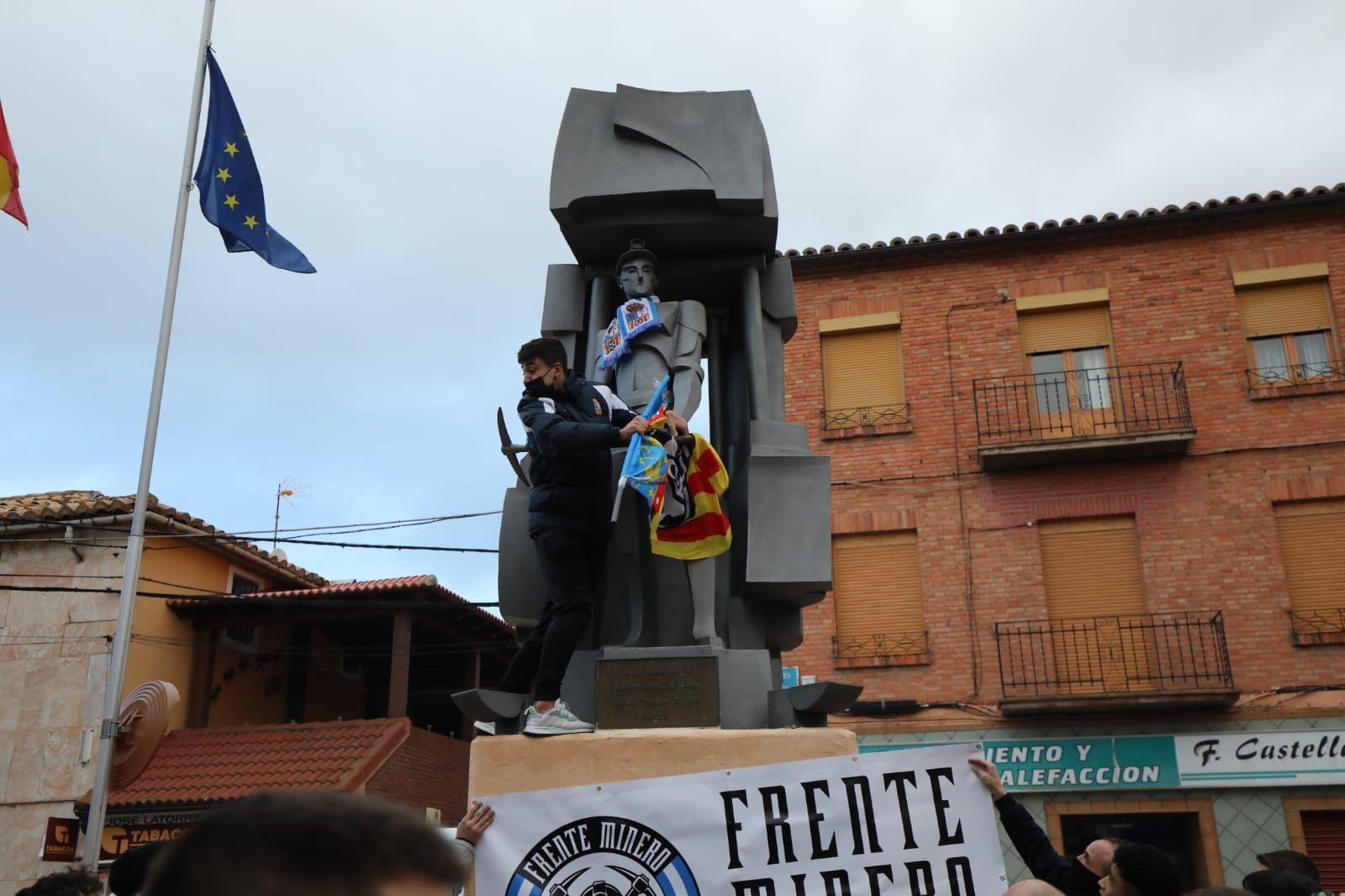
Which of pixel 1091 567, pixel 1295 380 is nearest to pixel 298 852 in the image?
pixel 1091 567

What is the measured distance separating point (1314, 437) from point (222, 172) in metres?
16.1

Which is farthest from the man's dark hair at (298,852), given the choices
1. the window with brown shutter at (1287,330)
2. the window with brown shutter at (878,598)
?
the window with brown shutter at (1287,330)

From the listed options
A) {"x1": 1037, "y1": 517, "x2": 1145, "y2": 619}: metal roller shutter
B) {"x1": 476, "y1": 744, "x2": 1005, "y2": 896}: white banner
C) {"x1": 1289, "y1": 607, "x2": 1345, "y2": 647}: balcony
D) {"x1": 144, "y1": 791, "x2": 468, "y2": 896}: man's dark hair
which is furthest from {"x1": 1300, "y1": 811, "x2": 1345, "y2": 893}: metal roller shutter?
{"x1": 144, "y1": 791, "x2": 468, "y2": 896}: man's dark hair

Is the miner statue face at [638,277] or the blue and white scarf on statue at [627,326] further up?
the miner statue face at [638,277]

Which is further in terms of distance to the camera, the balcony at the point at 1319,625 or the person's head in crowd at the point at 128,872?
the balcony at the point at 1319,625

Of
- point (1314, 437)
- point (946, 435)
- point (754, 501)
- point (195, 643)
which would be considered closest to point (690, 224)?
point (754, 501)

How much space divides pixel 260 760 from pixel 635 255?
49.4ft

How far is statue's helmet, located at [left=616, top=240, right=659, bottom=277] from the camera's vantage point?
565 cm

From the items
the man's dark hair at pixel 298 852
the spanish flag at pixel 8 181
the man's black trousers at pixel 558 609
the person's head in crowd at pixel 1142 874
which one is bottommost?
the person's head in crowd at pixel 1142 874

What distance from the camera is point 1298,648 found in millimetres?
17188

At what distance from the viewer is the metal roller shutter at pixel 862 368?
1997 centimetres

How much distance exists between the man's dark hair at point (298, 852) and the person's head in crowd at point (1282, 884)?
3.71 m

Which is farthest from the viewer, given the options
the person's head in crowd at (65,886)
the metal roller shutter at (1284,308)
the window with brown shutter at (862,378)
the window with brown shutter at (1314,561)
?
the window with brown shutter at (862,378)

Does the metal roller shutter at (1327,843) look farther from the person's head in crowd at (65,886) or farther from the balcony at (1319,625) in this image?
the person's head in crowd at (65,886)
